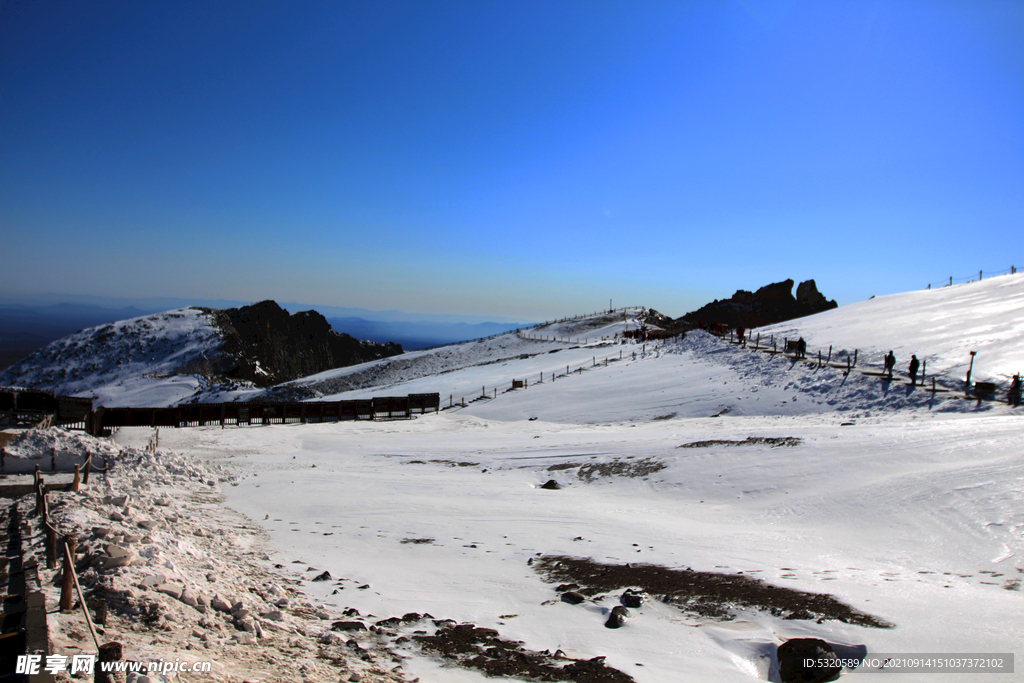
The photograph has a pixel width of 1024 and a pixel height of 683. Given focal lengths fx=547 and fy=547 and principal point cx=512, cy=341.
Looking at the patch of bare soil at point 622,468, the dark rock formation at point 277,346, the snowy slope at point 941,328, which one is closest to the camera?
the patch of bare soil at point 622,468

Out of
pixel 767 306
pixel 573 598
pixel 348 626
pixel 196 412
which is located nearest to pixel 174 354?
pixel 196 412

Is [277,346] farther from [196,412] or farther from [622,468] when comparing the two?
[622,468]

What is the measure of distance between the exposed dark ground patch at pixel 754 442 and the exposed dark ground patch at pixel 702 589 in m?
9.65

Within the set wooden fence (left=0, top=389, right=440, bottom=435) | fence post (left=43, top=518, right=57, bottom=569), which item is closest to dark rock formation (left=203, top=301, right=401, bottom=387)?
wooden fence (left=0, top=389, right=440, bottom=435)

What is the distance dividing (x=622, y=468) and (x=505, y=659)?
11.9 metres

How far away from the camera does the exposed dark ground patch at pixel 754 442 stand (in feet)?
60.2

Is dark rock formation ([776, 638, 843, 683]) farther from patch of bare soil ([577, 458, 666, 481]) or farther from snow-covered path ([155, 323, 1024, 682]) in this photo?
patch of bare soil ([577, 458, 666, 481])

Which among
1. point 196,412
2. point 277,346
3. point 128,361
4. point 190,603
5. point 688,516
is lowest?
point 688,516

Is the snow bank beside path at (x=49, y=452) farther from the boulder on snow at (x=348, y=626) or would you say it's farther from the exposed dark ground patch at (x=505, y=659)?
the exposed dark ground patch at (x=505, y=659)

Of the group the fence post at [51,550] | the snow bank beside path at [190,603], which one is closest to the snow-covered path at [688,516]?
the snow bank beside path at [190,603]

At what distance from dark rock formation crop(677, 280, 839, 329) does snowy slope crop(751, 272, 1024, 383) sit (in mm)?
33181

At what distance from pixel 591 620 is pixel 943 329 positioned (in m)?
36.1

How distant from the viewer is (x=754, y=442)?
18984 millimetres

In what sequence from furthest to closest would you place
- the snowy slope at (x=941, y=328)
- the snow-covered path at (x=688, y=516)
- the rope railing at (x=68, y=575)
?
the snowy slope at (x=941, y=328) → the snow-covered path at (x=688, y=516) → the rope railing at (x=68, y=575)
